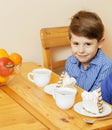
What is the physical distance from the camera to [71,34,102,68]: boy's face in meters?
1.76

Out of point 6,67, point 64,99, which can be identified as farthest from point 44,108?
point 6,67

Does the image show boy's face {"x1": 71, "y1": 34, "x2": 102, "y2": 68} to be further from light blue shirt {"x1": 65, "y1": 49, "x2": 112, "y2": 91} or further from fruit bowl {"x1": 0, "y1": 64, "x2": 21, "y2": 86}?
fruit bowl {"x1": 0, "y1": 64, "x2": 21, "y2": 86}

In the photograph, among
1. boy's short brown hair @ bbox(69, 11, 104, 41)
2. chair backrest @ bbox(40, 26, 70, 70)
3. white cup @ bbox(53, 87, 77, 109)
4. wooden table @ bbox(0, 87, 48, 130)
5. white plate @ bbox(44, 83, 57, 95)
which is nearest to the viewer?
wooden table @ bbox(0, 87, 48, 130)

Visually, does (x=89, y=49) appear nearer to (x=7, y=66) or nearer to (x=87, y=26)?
(x=87, y=26)

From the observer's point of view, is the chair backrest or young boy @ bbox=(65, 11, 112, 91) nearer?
→ young boy @ bbox=(65, 11, 112, 91)

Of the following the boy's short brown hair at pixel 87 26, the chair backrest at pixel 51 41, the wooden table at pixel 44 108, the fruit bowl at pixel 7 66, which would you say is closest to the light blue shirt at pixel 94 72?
the boy's short brown hair at pixel 87 26

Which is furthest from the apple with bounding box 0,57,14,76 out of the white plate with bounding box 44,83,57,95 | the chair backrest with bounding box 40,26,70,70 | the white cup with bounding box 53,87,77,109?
the chair backrest with bounding box 40,26,70,70

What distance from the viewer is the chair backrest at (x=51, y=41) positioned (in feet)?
6.88

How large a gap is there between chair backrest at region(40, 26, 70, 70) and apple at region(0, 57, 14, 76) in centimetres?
61

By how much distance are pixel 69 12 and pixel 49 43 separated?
0.32m

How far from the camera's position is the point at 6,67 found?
1487 mm

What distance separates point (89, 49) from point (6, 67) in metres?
0.50

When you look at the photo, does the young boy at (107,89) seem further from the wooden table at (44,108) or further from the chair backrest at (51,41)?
the chair backrest at (51,41)

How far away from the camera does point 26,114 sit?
121cm
